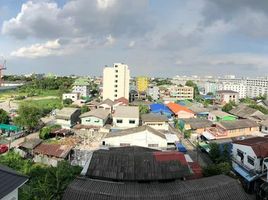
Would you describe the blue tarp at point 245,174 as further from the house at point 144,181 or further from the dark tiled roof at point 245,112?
the dark tiled roof at point 245,112

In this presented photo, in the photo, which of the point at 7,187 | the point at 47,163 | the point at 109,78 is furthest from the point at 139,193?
the point at 109,78

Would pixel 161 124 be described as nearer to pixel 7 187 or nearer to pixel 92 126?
pixel 92 126

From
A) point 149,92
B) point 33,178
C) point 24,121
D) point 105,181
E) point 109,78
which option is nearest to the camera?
point 105,181

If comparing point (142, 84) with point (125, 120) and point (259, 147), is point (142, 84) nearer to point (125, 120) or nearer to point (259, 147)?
point (125, 120)

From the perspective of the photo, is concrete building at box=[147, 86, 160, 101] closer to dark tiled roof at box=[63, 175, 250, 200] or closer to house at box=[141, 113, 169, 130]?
house at box=[141, 113, 169, 130]

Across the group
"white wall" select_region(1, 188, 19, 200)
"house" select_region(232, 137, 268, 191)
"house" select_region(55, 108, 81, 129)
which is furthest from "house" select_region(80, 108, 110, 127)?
"white wall" select_region(1, 188, 19, 200)

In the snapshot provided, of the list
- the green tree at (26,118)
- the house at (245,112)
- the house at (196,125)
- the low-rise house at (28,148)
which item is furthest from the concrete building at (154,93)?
the low-rise house at (28,148)

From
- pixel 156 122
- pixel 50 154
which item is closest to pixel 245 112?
pixel 156 122
